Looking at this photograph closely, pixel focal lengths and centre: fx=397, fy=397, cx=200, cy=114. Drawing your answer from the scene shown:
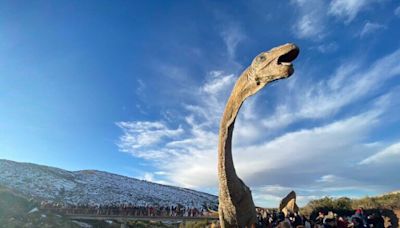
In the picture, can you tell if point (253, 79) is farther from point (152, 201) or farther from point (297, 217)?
point (152, 201)

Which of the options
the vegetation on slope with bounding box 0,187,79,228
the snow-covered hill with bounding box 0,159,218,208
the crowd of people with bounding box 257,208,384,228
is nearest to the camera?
the crowd of people with bounding box 257,208,384,228

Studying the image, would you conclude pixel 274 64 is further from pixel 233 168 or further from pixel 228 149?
pixel 233 168

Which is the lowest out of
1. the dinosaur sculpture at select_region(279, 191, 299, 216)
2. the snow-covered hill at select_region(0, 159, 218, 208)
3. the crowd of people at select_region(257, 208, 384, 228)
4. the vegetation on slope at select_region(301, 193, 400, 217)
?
the crowd of people at select_region(257, 208, 384, 228)

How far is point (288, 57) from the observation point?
6.66 m

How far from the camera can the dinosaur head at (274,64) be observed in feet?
21.3

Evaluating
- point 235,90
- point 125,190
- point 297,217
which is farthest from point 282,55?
point 125,190

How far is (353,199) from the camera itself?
24.3 metres

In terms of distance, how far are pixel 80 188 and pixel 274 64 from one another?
56341mm

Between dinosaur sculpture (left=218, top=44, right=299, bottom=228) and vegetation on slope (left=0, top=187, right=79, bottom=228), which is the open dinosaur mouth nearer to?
dinosaur sculpture (left=218, top=44, right=299, bottom=228)

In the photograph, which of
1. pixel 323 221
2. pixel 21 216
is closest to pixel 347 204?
pixel 323 221

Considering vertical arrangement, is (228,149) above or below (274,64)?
below

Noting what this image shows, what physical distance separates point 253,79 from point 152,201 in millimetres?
55291

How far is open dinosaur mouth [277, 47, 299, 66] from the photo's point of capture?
6.46 metres

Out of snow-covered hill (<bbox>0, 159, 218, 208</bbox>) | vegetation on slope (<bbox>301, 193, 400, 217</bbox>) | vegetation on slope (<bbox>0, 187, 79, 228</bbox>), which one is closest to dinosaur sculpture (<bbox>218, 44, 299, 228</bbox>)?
vegetation on slope (<bbox>301, 193, 400, 217</bbox>)
